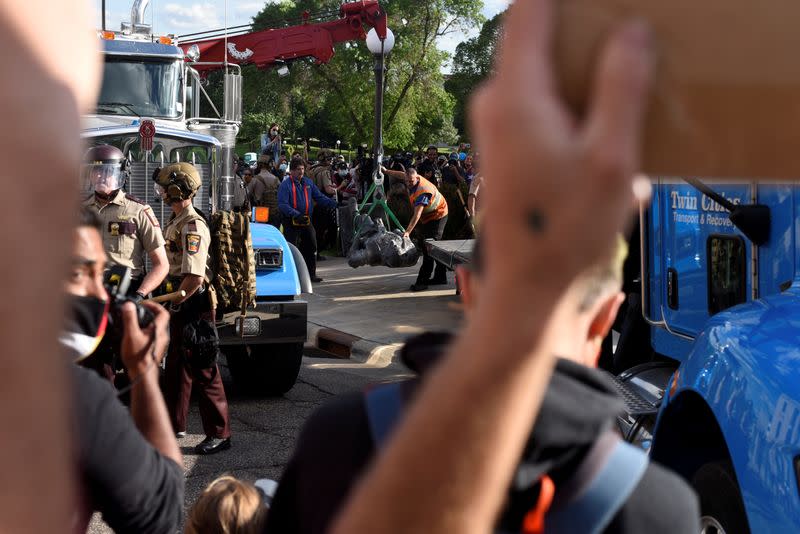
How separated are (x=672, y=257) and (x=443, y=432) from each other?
Result: 4580 millimetres

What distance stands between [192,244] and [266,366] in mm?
2117

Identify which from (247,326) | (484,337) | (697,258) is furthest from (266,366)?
(484,337)

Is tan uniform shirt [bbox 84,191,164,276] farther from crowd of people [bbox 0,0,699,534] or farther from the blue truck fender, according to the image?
crowd of people [bbox 0,0,699,534]

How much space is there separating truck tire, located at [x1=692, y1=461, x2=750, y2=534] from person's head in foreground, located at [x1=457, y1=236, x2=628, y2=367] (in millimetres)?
1972

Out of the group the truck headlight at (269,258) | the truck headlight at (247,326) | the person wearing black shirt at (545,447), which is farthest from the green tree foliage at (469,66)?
the person wearing black shirt at (545,447)

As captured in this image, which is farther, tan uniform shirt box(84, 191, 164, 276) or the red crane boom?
the red crane boom

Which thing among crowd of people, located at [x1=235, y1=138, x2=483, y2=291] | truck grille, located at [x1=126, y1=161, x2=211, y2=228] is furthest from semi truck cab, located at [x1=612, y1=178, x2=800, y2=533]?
crowd of people, located at [x1=235, y1=138, x2=483, y2=291]

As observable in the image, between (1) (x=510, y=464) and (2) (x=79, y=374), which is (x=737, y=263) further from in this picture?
(1) (x=510, y=464)

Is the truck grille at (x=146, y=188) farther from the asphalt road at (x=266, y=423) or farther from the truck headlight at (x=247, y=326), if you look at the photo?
the asphalt road at (x=266, y=423)

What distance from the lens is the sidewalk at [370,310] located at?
33.5 feet

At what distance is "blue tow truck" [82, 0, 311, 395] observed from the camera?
23.6 feet

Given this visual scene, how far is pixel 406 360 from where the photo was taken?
1.16 m

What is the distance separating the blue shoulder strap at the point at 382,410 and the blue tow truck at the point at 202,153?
229 inches

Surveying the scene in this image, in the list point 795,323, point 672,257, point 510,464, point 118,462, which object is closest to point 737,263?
point 672,257
